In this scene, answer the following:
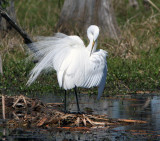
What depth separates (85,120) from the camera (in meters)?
6.04

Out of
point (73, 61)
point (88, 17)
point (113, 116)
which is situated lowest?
point (113, 116)

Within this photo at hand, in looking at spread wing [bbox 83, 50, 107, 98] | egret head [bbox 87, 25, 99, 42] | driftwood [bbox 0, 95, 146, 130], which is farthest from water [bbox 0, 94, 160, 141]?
egret head [bbox 87, 25, 99, 42]

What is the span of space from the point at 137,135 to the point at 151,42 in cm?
827

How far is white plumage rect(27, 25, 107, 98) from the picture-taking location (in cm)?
633

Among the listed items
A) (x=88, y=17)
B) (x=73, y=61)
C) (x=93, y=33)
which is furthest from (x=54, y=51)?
(x=88, y=17)

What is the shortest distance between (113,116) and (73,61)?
103 cm

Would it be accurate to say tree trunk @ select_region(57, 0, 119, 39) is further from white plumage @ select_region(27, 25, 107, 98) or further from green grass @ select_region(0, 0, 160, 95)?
white plumage @ select_region(27, 25, 107, 98)

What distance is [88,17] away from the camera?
15.9m

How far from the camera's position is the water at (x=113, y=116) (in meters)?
5.27

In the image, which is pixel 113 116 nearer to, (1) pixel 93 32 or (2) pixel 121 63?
(1) pixel 93 32

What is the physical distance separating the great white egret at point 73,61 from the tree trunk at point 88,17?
342 inches

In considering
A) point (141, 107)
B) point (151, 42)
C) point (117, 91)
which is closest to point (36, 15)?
point (151, 42)

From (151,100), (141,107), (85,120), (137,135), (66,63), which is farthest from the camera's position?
(151,100)

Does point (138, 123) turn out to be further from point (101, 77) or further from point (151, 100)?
point (151, 100)
